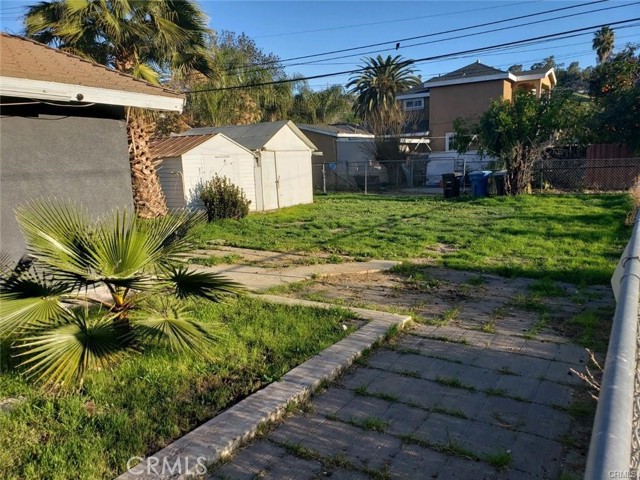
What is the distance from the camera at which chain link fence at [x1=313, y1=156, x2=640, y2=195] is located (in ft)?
58.5

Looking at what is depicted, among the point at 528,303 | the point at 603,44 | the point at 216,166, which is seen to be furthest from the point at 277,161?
the point at 603,44

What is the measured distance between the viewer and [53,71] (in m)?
5.04

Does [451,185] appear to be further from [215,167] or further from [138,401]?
[138,401]

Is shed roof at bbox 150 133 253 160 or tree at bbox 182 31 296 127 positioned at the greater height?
tree at bbox 182 31 296 127

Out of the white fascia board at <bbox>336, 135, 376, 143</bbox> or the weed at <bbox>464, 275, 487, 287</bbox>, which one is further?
the white fascia board at <bbox>336, 135, 376, 143</bbox>

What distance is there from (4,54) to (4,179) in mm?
1366

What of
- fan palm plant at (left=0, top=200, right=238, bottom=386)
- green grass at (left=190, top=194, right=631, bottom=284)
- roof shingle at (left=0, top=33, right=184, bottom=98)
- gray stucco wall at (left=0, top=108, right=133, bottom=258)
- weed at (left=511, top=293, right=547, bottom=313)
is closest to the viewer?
fan palm plant at (left=0, top=200, right=238, bottom=386)

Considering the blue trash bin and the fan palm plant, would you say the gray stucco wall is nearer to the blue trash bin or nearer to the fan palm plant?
the fan palm plant

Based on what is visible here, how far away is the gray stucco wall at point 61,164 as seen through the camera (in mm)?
5246

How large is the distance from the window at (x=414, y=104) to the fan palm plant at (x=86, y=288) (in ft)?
99.6

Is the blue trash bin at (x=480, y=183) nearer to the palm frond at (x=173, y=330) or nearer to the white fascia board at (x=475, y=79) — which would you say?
the white fascia board at (x=475, y=79)

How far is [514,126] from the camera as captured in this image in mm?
17016

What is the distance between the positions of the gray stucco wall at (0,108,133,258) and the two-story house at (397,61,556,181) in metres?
21.2

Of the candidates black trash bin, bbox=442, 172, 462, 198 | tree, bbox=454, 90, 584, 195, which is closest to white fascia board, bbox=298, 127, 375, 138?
black trash bin, bbox=442, 172, 462, 198
